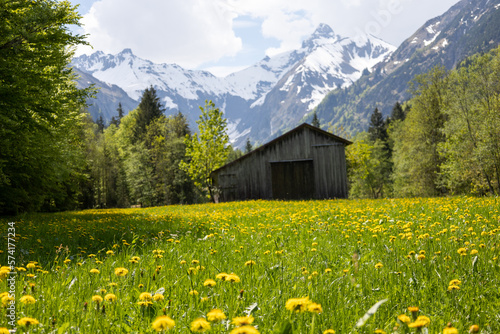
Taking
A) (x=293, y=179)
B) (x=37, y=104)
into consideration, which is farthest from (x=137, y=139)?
(x=37, y=104)

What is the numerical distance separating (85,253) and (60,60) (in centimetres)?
1035

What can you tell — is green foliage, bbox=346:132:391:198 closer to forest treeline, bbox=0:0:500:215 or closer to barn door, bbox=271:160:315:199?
forest treeline, bbox=0:0:500:215

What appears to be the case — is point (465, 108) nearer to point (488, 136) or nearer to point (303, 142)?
point (488, 136)

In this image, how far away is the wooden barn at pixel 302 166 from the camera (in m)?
25.9

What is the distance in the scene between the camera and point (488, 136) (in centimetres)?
2245

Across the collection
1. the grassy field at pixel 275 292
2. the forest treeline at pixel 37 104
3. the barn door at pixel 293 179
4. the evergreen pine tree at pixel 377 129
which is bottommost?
the grassy field at pixel 275 292

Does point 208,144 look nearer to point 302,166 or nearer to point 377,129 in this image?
point 302,166

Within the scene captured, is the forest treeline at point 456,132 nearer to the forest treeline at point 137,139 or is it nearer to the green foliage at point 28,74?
the forest treeline at point 137,139

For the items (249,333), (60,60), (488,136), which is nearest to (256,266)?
(249,333)

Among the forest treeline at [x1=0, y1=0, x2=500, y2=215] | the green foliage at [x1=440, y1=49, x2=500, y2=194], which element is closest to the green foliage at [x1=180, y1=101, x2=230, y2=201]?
the forest treeline at [x1=0, y1=0, x2=500, y2=215]

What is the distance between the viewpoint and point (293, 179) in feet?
86.1

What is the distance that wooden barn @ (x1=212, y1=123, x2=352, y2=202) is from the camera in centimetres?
2588

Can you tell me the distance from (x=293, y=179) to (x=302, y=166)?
134cm

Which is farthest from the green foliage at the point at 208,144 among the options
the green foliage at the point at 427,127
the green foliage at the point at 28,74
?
the green foliage at the point at 427,127
